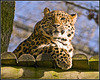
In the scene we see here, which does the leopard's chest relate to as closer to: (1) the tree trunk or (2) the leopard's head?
(2) the leopard's head

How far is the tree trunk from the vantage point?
16.5ft

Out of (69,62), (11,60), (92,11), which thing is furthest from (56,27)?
(92,11)

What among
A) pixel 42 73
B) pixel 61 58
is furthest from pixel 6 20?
pixel 42 73

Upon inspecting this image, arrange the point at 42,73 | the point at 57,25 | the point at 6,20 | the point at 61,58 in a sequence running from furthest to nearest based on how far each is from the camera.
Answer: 1. the point at 6,20
2. the point at 57,25
3. the point at 61,58
4. the point at 42,73

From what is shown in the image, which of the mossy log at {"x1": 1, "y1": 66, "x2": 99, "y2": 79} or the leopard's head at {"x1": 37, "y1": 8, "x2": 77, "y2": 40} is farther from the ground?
the leopard's head at {"x1": 37, "y1": 8, "x2": 77, "y2": 40}

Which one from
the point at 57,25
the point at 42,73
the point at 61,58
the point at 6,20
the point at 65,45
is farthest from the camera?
the point at 6,20

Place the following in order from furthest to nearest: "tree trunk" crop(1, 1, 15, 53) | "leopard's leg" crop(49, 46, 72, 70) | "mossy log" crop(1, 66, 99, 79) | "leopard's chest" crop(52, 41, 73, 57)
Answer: "tree trunk" crop(1, 1, 15, 53), "leopard's chest" crop(52, 41, 73, 57), "leopard's leg" crop(49, 46, 72, 70), "mossy log" crop(1, 66, 99, 79)

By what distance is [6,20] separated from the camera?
17.0ft

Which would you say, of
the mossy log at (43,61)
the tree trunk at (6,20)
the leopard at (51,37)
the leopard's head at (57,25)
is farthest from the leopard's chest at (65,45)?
the tree trunk at (6,20)

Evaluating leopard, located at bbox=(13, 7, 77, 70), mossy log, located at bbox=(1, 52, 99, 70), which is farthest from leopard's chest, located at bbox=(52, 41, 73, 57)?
mossy log, located at bbox=(1, 52, 99, 70)

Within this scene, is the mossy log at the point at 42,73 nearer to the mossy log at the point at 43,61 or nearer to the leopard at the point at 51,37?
the mossy log at the point at 43,61

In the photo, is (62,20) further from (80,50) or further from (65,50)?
(80,50)

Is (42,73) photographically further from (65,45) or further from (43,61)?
(65,45)

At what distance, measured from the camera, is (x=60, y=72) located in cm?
344
